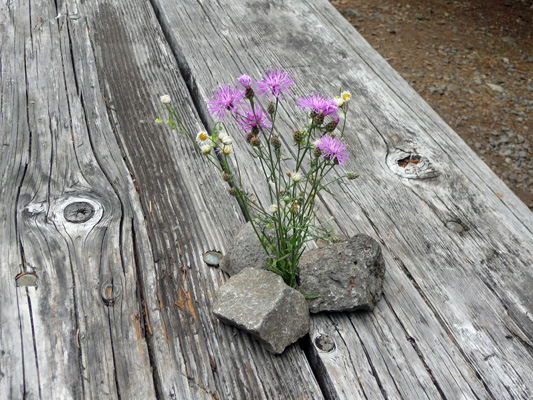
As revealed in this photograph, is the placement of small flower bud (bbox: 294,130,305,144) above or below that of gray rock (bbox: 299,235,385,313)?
above

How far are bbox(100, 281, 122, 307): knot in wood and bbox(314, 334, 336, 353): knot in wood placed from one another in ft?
1.45

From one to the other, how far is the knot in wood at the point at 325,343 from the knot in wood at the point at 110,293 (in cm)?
44

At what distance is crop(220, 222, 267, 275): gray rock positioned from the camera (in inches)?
48.3

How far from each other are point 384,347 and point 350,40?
4.21 ft

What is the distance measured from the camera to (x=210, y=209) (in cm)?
138

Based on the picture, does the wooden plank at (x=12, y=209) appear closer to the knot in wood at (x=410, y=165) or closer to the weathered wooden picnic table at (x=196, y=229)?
the weathered wooden picnic table at (x=196, y=229)

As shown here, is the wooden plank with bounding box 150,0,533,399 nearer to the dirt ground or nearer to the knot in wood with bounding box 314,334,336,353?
the knot in wood with bounding box 314,334,336,353

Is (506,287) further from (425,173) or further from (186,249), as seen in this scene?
(186,249)

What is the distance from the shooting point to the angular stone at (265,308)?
105 cm

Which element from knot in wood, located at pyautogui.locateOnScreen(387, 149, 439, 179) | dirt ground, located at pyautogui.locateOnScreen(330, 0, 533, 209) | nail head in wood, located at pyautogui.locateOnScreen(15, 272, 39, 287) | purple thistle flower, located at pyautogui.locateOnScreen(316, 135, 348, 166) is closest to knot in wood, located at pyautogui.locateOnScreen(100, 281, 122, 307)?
nail head in wood, located at pyautogui.locateOnScreen(15, 272, 39, 287)

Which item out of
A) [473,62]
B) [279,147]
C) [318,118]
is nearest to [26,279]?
[279,147]

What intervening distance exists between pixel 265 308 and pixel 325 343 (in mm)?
148

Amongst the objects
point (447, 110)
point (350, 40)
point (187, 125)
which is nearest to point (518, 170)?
point (447, 110)


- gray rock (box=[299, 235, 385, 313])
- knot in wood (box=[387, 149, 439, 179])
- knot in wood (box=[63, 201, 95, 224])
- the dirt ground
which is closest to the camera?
gray rock (box=[299, 235, 385, 313])
